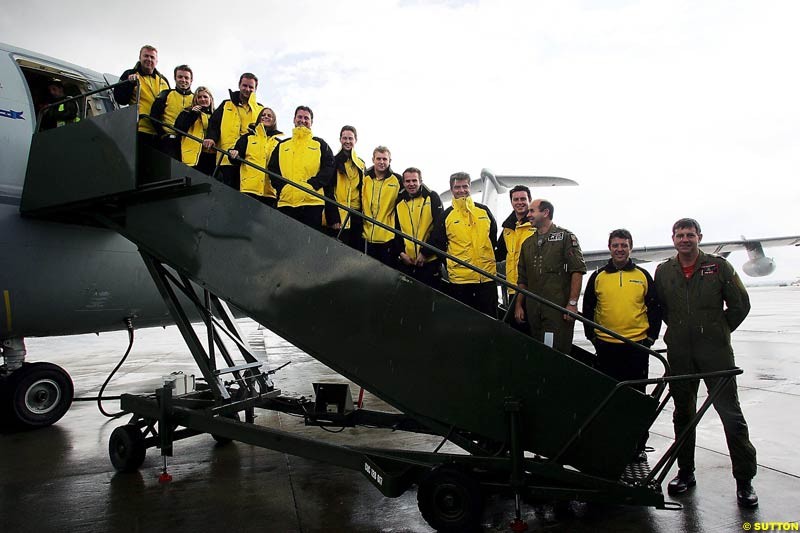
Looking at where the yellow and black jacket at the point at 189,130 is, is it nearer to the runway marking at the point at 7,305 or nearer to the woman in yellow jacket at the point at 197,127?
the woman in yellow jacket at the point at 197,127

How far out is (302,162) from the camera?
16.0 feet

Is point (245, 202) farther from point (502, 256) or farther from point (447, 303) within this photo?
point (502, 256)

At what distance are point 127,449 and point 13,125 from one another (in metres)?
3.87

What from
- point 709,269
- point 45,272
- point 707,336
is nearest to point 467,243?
point 709,269

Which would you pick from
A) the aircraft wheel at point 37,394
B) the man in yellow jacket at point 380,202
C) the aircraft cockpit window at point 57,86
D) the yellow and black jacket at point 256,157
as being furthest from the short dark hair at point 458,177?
the aircraft wheel at point 37,394

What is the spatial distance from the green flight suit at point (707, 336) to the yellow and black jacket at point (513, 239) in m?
1.32

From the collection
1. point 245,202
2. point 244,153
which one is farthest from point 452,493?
point 244,153

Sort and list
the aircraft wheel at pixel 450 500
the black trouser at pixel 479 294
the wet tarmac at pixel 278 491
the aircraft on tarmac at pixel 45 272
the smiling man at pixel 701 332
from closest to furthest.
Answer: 1. the aircraft wheel at pixel 450 500
2. the wet tarmac at pixel 278 491
3. the smiling man at pixel 701 332
4. the black trouser at pixel 479 294
5. the aircraft on tarmac at pixel 45 272

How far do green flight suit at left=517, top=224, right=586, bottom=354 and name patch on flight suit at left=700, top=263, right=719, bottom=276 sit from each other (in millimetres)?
912

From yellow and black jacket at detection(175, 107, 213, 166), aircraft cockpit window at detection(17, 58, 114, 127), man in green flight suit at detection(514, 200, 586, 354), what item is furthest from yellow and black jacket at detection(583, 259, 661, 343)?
aircraft cockpit window at detection(17, 58, 114, 127)

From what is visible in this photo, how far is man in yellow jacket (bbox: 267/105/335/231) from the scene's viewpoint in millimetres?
4699

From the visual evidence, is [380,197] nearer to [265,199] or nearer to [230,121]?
[265,199]

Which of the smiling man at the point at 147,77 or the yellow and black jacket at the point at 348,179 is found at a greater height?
the smiling man at the point at 147,77

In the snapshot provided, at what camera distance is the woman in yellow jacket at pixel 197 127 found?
16.8ft
